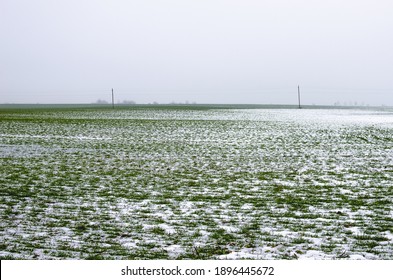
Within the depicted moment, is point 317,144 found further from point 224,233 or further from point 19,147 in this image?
point 224,233

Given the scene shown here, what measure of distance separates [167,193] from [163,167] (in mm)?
4887

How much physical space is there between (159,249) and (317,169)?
413 inches

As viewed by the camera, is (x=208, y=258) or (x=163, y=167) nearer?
(x=208, y=258)

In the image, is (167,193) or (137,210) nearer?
(137,210)

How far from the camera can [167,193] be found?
12219mm

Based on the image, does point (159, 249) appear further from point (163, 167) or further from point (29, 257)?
point (163, 167)

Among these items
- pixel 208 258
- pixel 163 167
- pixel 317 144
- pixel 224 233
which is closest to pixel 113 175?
pixel 163 167

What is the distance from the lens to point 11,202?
1104 cm

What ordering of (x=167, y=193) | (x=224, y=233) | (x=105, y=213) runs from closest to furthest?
(x=224, y=233) < (x=105, y=213) < (x=167, y=193)

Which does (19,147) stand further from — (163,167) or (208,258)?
(208,258)

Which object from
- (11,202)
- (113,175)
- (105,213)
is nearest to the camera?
(105,213)

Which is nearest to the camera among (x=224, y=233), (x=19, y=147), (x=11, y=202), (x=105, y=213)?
(x=224, y=233)

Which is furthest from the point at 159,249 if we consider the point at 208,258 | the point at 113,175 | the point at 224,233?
the point at 113,175
